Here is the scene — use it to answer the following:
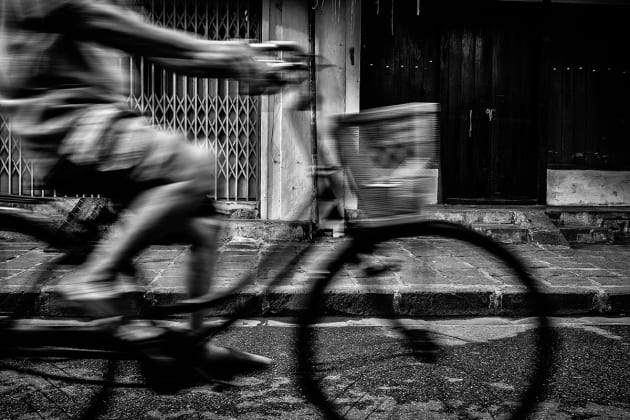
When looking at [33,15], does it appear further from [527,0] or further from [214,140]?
[527,0]

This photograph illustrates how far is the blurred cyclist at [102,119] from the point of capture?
7.13 feet

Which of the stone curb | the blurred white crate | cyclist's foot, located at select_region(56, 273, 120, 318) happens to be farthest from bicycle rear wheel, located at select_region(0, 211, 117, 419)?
the stone curb

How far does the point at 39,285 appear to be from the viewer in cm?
288

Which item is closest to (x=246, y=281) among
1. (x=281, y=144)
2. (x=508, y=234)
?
(x=281, y=144)

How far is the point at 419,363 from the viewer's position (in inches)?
103

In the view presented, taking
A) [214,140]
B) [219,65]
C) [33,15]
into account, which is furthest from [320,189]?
[214,140]

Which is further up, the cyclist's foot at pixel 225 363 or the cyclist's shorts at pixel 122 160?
the cyclist's shorts at pixel 122 160

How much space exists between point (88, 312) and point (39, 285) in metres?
0.84

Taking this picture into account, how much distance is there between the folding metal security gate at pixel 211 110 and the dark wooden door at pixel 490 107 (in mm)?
2614

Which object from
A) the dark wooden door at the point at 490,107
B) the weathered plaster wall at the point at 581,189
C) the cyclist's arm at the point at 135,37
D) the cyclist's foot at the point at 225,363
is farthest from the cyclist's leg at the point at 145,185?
the weathered plaster wall at the point at 581,189

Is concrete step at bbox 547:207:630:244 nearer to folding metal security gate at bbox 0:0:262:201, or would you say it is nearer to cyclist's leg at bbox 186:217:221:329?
folding metal security gate at bbox 0:0:262:201

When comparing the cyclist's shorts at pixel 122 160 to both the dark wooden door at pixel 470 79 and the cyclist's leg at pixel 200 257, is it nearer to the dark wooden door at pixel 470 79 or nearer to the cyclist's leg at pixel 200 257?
the cyclist's leg at pixel 200 257

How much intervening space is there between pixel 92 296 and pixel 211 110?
6.10m

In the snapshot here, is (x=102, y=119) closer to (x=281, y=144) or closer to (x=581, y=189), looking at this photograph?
(x=281, y=144)
